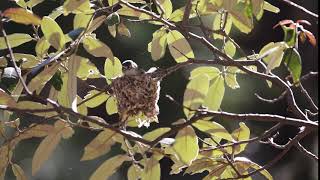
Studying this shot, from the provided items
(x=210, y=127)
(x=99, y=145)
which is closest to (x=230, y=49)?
(x=210, y=127)

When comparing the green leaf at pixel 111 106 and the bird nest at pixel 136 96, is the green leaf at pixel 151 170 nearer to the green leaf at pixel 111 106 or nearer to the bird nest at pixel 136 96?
the bird nest at pixel 136 96

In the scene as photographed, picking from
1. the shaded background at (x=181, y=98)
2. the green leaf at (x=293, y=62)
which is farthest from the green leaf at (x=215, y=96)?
the shaded background at (x=181, y=98)

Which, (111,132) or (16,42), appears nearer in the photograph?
(111,132)

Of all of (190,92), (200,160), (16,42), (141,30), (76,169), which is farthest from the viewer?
(76,169)

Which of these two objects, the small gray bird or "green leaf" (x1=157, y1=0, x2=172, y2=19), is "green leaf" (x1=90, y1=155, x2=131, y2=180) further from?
"green leaf" (x1=157, y1=0, x2=172, y2=19)

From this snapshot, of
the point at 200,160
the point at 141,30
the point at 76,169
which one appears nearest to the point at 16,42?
the point at 200,160

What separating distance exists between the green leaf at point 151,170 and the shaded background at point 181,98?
4.15 ft

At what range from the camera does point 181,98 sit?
8.86ft

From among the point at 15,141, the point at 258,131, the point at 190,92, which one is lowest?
the point at 258,131

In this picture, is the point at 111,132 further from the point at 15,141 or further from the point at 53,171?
the point at 53,171

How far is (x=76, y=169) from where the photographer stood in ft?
9.41

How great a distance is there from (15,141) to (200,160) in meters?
0.35

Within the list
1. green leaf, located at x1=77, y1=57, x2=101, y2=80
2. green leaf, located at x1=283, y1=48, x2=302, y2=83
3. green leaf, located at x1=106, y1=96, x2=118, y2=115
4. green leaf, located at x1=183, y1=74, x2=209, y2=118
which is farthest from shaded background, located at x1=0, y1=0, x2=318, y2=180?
green leaf, located at x1=283, y1=48, x2=302, y2=83

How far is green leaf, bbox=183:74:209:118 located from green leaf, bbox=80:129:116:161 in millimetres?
151
